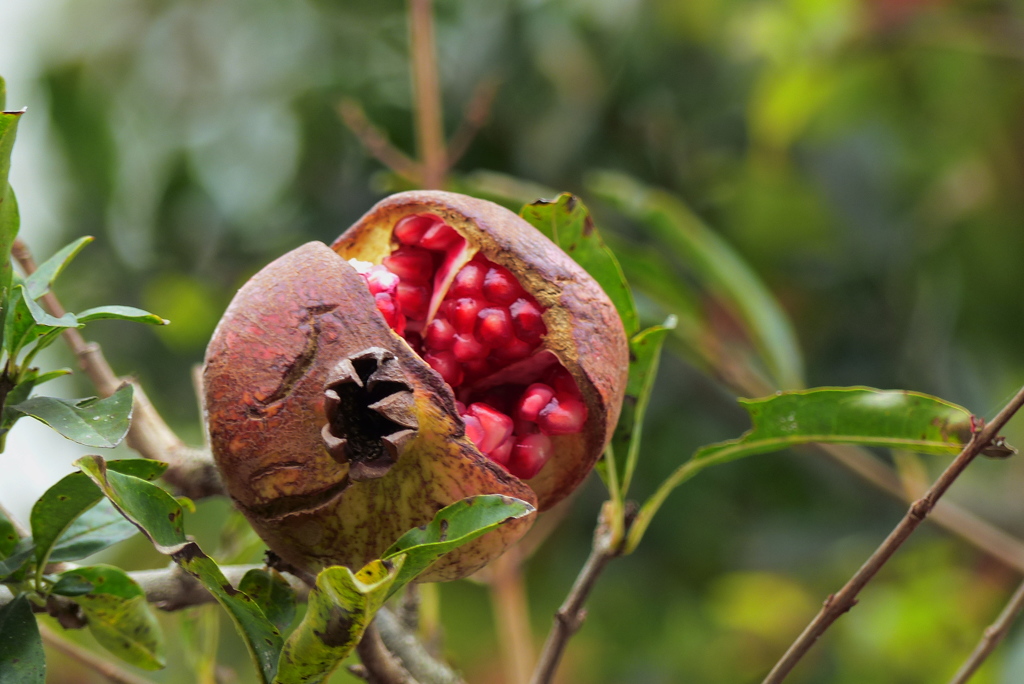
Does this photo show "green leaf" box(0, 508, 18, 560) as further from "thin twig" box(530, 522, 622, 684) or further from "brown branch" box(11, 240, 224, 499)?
"thin twig" box(530, 522, 622, 684)

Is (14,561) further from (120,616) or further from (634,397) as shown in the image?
(634,397)

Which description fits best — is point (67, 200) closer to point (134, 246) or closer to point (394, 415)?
point (134, 246)

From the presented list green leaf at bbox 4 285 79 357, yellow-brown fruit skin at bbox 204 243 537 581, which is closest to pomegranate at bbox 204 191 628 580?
yellow-brown fruit skin at bbox 204 243 537 581

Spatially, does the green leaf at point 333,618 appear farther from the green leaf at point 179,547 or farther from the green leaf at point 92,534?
the green leaf at point 92,534

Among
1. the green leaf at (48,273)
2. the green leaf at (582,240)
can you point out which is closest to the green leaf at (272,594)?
the green leaf at (48,273)

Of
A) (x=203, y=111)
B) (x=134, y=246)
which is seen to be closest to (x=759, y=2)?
(x=203, y=111)

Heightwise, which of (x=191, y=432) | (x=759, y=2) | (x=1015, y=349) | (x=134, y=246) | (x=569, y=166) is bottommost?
(x=191, y=432)
